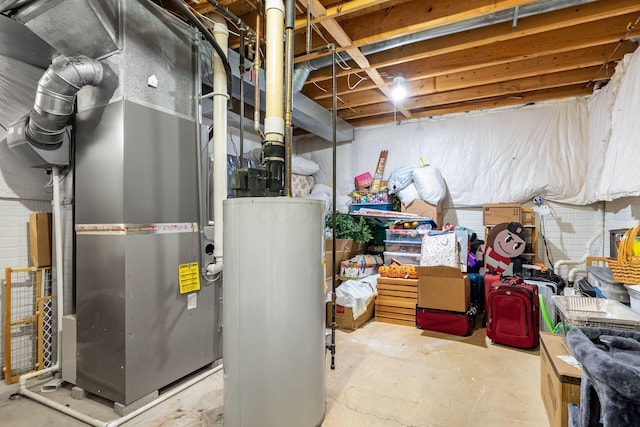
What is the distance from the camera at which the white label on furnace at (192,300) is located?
2405 millimetres

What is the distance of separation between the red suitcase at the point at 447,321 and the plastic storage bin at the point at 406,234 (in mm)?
998

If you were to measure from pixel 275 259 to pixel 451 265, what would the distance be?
2.64 meters

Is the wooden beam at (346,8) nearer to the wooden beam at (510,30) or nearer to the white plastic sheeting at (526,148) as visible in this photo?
the wooden beam at (510,30)

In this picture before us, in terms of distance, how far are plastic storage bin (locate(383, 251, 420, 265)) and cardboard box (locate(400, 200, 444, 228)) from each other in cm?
60

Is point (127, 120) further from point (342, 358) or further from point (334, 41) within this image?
point (342, 358)

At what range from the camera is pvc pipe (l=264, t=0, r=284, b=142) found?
6.06 feet

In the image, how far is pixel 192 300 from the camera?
243 cm

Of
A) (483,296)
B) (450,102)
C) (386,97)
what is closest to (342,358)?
(483,296)

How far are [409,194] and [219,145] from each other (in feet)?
9.83

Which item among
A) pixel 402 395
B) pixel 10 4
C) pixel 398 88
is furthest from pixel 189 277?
pixel 398 88

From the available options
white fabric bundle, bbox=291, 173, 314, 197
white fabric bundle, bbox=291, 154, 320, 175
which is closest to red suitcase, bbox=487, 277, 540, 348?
white fabric bundle, bbox=291, 173, 314, 197

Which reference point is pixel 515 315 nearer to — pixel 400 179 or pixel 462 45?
pixel 400 179

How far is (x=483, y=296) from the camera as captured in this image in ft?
12.4

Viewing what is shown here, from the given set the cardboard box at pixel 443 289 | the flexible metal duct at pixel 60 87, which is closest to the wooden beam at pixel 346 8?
the flexible metal duct at pixel 60 87
